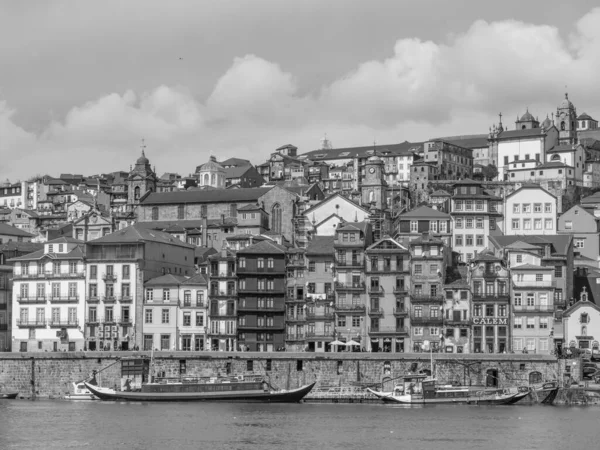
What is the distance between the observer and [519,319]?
10712 centimetres

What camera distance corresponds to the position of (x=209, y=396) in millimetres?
98188

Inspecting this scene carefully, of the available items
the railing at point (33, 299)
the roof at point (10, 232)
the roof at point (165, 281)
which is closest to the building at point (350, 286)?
the roof at point (165, 281)

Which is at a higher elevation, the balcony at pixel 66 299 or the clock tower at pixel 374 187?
the clock tower at pixel 374 187

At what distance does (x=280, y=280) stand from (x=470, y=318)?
18105 mm

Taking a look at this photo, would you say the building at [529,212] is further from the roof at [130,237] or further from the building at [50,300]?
the building at [50,300]

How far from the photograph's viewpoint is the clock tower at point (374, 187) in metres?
158

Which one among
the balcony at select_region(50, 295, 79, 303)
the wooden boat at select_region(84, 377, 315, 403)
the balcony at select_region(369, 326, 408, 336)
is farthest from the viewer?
the balcony at select_region(50, 295, 79, 303)

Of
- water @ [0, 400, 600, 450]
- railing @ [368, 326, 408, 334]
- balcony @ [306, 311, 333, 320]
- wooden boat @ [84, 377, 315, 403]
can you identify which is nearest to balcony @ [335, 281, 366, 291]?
balcony @ [306, 311, 333, 320]

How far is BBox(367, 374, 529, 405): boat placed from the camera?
313 ft

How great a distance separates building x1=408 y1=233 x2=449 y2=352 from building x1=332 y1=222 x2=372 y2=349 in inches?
179

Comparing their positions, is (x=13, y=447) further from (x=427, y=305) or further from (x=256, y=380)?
(x=427, y=305)

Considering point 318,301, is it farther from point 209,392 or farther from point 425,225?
point 425,225

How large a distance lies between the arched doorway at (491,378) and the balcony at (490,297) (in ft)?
33.4

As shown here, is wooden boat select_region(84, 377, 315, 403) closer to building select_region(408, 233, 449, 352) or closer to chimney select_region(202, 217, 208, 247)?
building select_region(408, 233, 449, 352)
